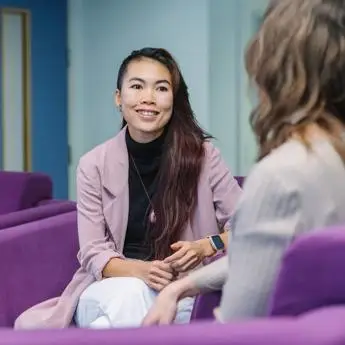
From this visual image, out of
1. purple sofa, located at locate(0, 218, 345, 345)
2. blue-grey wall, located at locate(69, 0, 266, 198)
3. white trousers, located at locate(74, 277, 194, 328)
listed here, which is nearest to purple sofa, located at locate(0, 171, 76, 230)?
white trousers, located at locate(74, 277, 194, 328)

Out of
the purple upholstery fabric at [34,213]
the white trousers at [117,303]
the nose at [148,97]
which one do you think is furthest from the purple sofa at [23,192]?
the white trousers at [117,303]

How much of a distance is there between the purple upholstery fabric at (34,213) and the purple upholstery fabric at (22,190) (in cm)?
17

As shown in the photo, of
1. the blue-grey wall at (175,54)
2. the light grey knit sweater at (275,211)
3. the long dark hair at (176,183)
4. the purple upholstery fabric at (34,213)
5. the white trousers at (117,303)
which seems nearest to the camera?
the light grey knit sweater at (275,211)

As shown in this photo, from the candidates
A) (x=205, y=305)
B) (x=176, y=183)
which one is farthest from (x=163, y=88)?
(x=205, y=305)

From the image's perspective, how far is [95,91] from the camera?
4.72 meters

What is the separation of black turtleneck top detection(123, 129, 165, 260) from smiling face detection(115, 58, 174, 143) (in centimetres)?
3

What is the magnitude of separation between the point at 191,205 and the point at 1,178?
1.22 m

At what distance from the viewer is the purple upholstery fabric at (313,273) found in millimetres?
948

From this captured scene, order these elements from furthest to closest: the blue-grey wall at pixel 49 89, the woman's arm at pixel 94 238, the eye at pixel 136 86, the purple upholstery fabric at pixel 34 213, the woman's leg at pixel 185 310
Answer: the blue-grey wall at pixel 49 89 < the purple upholstery fabric at pixel 34 213 < the eye at pixel 136 86 < the woman's arm at pixel 94 238 < the woman's leg at pixel 185 310

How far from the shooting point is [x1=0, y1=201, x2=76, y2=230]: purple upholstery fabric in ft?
8.33

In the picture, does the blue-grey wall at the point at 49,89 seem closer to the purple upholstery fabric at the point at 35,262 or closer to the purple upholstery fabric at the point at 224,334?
the purple upholstery fabric at the point at 35,262

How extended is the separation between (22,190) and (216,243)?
1196 millimetres

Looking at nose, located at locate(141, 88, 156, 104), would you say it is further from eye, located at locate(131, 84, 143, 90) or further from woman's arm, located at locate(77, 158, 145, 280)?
woman's arm, located at locate(77, 158, 145, 280)


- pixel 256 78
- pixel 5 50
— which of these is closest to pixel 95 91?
pixel 5 50
